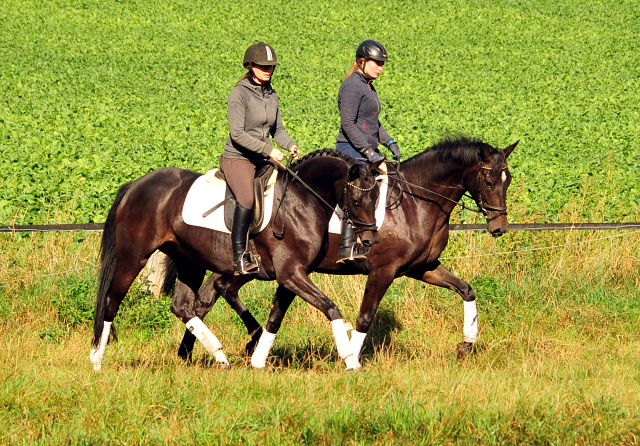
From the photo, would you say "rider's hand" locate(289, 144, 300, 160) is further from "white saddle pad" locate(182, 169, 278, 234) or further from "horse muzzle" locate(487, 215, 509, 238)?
"horse muzzle" locate(487, 215, 509, 238)

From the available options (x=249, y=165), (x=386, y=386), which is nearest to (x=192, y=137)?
(x=249, y=165)

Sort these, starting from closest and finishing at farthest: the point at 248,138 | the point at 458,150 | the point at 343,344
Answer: the point at 343,344, the point at 248,138, the point at 458,150

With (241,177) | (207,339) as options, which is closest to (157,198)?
(241,177)

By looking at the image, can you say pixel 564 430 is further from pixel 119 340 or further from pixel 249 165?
pixel 119 340

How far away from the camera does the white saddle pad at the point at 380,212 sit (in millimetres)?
8109

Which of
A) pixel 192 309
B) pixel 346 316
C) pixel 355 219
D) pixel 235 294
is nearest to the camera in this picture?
pixel 355 219

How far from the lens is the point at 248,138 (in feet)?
24.3

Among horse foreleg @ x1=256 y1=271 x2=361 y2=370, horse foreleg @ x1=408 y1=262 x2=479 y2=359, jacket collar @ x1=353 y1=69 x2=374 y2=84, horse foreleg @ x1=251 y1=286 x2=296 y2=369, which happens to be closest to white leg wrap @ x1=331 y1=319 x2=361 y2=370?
horse foreleg @ x1=256 y1=271 x2=361 y2=370

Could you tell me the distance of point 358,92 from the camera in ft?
27.5

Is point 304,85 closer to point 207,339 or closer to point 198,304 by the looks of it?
point 198,304

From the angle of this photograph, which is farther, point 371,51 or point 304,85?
point 304,85

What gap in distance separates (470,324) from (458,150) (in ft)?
5.86

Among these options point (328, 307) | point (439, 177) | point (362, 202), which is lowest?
point (328, 307)

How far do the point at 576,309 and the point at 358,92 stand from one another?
345 cm
